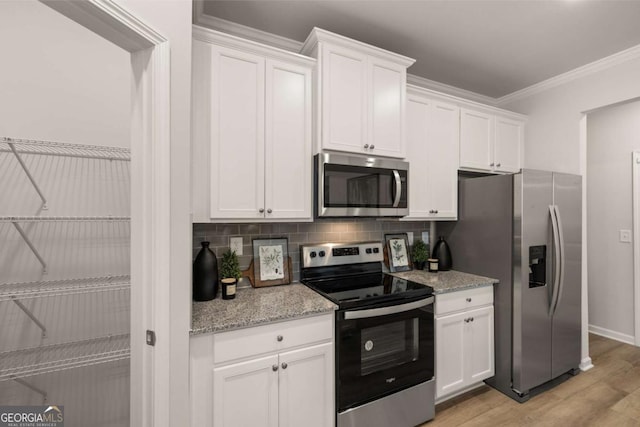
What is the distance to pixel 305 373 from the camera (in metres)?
1.60

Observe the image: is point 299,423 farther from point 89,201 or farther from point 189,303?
point 89,201

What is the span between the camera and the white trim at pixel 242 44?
65.1 inches

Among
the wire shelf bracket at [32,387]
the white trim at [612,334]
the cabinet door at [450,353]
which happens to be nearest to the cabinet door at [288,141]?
the cabinet door at [450,353]

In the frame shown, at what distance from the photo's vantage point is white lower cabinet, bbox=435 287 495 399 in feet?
6.84

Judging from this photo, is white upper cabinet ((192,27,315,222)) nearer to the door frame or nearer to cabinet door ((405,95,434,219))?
the door frame

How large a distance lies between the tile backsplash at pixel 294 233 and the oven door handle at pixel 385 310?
2.12ft

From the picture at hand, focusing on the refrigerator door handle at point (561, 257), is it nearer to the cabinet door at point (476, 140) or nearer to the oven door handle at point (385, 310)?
the cabinet door at point (476, 140)

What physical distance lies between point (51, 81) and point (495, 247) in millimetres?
3146

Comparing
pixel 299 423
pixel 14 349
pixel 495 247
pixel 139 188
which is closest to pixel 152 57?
pixel 139 188

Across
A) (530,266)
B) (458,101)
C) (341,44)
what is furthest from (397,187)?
(530,266)

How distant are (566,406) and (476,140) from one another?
223 cm

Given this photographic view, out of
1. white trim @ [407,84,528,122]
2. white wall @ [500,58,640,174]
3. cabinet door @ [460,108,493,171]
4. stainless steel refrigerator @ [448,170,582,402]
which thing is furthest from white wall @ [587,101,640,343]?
cabinet door @ [460,108,493,171]

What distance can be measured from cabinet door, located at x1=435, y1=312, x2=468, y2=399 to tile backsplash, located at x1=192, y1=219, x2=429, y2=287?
2.82ft

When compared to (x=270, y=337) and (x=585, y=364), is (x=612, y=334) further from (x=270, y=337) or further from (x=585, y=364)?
(x=270, y=337)
